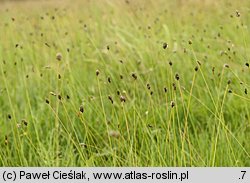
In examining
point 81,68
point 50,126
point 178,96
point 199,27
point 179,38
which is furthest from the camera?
point 199,27

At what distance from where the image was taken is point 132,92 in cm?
317

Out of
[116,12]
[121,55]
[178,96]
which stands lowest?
[178,96]

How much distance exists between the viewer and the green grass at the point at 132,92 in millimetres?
2324

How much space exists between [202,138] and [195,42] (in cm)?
152

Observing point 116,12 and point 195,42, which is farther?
point 116,12

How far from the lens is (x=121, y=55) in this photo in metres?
3.95

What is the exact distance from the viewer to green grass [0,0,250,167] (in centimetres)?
232

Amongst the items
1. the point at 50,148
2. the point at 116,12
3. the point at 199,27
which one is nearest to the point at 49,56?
the point at 116,12

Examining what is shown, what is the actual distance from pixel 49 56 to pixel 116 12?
3.68ft

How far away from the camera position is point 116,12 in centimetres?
510

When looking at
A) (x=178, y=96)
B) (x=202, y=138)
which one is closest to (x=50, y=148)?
(x=202, y=138)

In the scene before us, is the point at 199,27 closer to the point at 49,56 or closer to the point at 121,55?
the point at 121,55

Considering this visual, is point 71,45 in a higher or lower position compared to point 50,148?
higher

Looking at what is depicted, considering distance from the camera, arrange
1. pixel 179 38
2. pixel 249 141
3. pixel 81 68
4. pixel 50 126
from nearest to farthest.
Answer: pixel 249 141 < pixel 50 126 < pixel 81 68 < pixel 179 38
